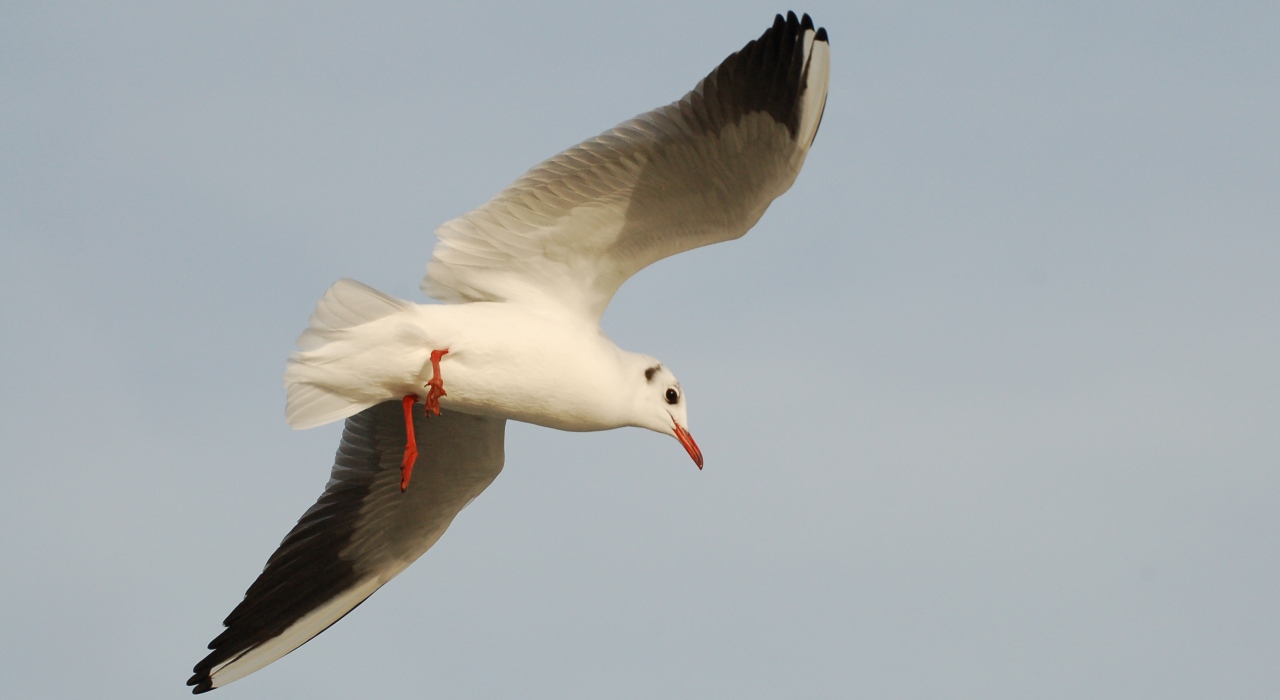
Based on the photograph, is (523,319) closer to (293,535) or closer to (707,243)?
(707,243)

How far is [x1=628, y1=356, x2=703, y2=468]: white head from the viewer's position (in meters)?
7.02

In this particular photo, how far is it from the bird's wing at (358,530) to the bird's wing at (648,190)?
49.5 inches

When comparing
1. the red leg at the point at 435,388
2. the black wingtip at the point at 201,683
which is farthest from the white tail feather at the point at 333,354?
the black wingtip at the point at 201,683

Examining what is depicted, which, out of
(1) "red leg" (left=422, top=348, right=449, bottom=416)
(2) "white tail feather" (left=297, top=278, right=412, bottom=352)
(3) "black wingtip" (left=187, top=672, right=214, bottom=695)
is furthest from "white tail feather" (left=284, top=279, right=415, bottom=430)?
(3) "black wingtip" (left=187, top=672, right=214, bottom=695)

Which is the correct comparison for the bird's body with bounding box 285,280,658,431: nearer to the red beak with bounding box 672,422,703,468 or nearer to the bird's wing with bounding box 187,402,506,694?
the red beak with bounding box 672,422,703,468

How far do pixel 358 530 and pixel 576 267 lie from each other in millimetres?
2333

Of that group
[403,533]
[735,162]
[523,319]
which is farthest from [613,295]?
[403,533]

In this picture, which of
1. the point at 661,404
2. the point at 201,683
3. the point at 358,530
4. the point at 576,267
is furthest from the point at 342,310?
the point at 201,683

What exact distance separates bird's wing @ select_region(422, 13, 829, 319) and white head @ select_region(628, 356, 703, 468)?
40 centimetres

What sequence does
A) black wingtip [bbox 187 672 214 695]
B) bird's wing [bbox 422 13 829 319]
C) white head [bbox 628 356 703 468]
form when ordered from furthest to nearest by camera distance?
1. black wingtip [bbox 187 672 214 695]
2. white head [bbox 628 356 703 468]
3. bird's wing [bbox 422 13 829 319]

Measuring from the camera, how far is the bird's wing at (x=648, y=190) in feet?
21.0

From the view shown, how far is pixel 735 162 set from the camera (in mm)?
6449

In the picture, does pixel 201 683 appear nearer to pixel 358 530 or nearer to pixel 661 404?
pixel 358 530

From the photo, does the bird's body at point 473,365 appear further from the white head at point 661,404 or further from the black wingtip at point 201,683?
the black wingtip at point 201,683
